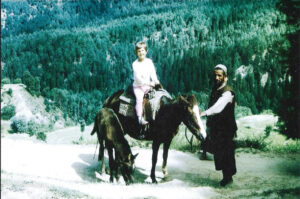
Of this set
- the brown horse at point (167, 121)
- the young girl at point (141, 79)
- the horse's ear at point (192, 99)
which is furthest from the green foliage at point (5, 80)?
the horse's ear at point (192, 99)

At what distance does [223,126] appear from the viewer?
6316mm

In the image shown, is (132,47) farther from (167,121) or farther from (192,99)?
(192,99)

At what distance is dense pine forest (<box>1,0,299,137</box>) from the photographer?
41.9 ft

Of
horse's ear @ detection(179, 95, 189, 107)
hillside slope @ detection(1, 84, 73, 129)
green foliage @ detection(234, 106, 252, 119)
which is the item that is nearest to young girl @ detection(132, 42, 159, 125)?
horse's ear @ detection(179, 95, 189, 107)

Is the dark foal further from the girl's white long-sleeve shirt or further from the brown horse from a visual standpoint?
the girl's white long-sleeve shirt

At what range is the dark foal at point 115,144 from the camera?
240 inches

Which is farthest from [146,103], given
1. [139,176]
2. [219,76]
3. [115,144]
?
[139,176]

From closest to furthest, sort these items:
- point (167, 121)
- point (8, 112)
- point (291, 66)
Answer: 1. point (167, 121)
2. point (291, 66)
3. point (8, 112)

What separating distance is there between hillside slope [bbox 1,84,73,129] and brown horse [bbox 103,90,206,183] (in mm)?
5371

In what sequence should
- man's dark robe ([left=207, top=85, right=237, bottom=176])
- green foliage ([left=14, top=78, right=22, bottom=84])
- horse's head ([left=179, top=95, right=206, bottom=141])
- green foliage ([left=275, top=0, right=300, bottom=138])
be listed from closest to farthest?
horse's head ([left=179, top=95, right=206, bottom=141]) < man's dark robe ([left=207, top=85, right=237, bottom=176]) < green foliage ([left=275, top=0, right=300, bottom=138]) < green foliage ([left=14, top=78, right=22, bottom=84])

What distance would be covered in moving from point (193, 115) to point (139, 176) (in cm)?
255

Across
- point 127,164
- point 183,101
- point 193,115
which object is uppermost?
point 183,101

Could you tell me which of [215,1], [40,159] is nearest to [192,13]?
[215,1]

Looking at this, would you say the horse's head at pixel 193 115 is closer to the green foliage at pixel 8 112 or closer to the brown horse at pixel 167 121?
the brown horse at pixel 167 121
